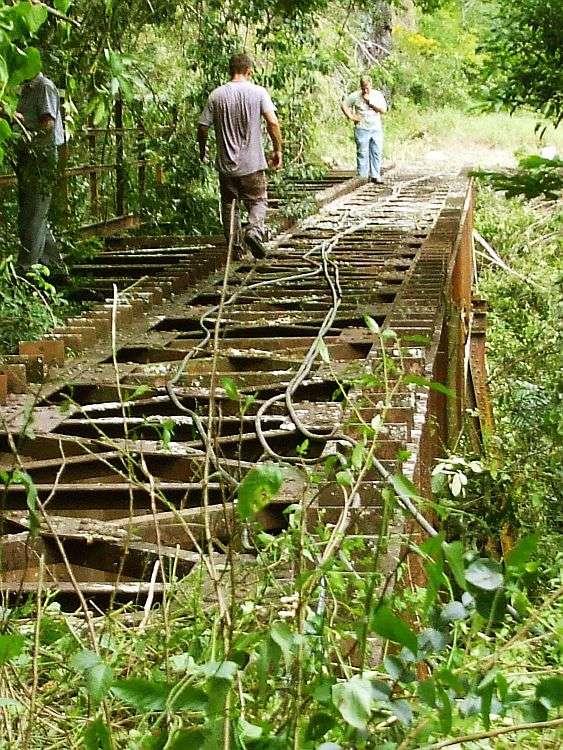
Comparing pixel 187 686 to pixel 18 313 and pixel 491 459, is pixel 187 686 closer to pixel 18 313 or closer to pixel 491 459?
pixel 491 459

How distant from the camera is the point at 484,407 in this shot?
315 inches

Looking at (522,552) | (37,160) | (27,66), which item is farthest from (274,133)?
(522,552)

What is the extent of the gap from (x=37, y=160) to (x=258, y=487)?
627 cm

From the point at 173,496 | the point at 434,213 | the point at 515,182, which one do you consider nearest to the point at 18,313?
the point at 173,496

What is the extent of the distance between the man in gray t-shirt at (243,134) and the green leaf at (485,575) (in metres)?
7.26

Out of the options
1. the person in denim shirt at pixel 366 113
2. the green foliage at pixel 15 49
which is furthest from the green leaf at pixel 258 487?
the person in denim shirt at pixel 366 113

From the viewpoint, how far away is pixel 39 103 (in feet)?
24.7

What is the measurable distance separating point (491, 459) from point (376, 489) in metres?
2.66

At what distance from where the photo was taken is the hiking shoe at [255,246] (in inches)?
363

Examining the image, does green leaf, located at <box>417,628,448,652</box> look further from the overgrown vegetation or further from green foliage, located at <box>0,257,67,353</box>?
green foliage, located at <box>0,257,67,353</box>

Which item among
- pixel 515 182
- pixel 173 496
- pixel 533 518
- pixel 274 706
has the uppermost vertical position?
pixel 515 182

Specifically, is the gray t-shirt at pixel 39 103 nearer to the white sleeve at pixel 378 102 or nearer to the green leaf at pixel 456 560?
the green leaf at pixel 456 560

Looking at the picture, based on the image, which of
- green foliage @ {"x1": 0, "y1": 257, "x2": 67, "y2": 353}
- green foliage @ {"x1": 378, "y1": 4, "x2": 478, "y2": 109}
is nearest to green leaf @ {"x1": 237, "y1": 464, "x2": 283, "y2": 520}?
green foliage @ {"x1": 0, "y1": 257, "x2": 67, "y2": 353}

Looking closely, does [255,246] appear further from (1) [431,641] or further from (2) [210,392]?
(1) [431,641]
